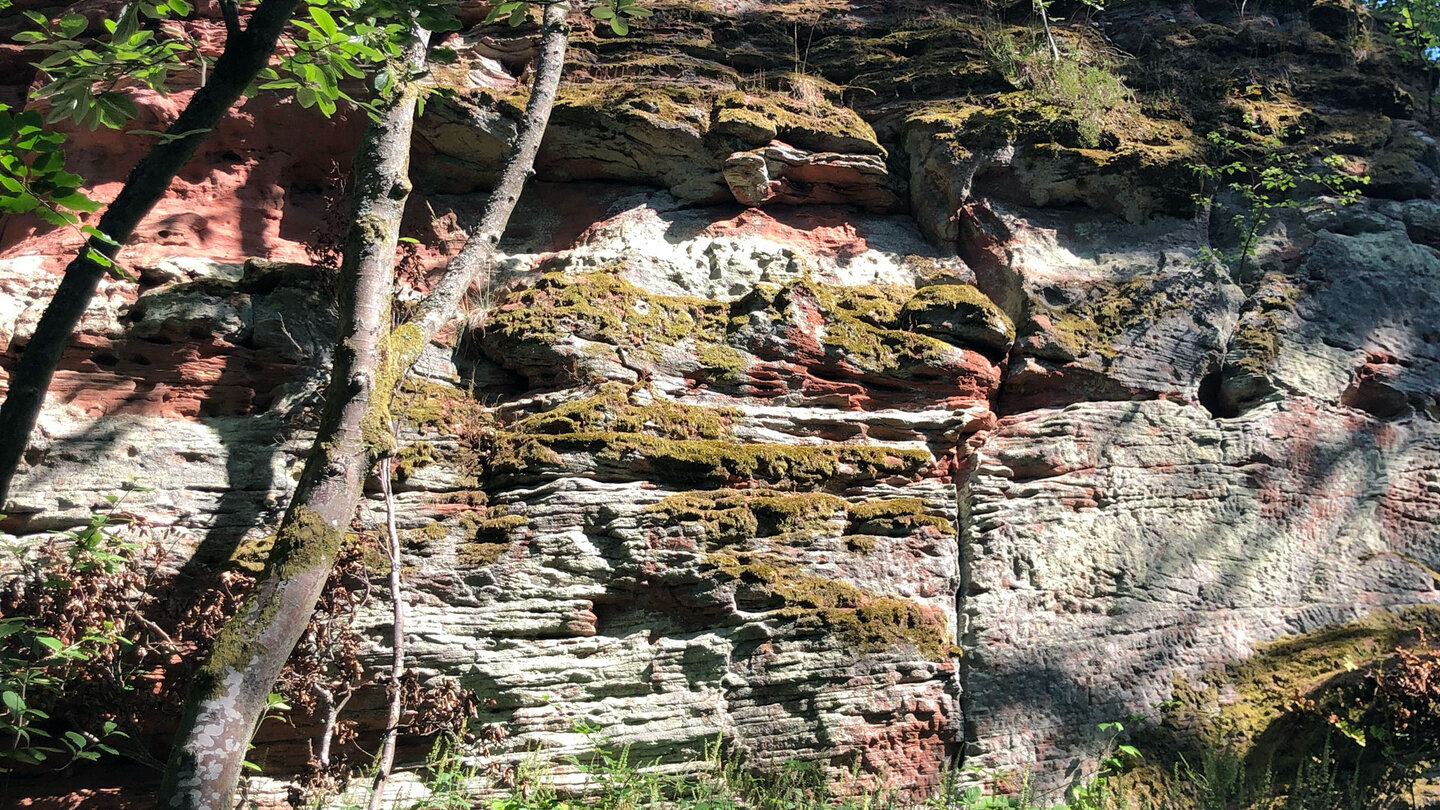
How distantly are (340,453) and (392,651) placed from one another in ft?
4.06

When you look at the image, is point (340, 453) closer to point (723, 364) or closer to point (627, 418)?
point (627, 418)

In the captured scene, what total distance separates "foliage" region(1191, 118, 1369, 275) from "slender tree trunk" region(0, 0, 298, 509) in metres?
7.79

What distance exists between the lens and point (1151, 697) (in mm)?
6586

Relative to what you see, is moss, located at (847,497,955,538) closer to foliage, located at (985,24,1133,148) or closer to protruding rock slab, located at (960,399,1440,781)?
protruding rock slab, located at (960,399,1440,781)

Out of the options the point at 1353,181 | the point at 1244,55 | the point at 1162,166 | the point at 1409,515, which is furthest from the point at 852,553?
the point at 1244,55

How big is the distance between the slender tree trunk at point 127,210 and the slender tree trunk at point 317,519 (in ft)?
4.24

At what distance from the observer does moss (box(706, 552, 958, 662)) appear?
6467mm

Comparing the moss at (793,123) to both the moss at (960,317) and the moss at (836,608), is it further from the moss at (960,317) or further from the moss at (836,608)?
the moss at (836,608)

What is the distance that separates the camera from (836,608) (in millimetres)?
6547

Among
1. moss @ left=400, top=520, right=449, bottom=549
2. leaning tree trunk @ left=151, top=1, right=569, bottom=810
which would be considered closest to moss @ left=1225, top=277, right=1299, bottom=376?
leaning tree trunk @ left=151, top=1, right=569, bottom=810

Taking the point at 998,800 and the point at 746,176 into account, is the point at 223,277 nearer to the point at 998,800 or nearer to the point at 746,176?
the point at 746,176

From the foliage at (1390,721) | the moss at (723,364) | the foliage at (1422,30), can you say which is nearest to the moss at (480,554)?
the moss at (723,364)

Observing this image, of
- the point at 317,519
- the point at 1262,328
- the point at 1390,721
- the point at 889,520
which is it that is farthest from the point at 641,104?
the point at 1390,721

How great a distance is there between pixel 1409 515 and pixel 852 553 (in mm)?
4115
